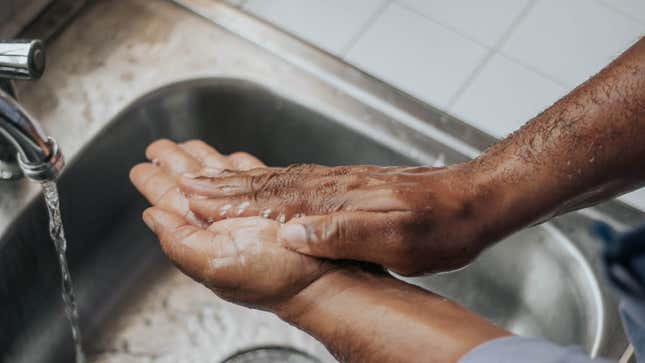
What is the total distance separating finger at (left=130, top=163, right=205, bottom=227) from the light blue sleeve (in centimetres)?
35

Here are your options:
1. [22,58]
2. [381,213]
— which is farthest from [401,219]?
[22,58]

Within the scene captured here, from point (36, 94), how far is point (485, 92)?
1.90 ft

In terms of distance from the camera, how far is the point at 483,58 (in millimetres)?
1027

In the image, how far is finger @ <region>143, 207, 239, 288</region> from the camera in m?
0.70

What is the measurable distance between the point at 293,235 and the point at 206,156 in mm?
250

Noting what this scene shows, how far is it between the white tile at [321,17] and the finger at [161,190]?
1.00 feet

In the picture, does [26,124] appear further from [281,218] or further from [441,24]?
[441,24]

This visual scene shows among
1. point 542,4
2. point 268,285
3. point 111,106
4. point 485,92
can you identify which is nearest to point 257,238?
point 268,285

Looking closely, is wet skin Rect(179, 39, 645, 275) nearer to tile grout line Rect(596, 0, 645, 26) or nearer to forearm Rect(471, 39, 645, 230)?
forearm Rect(471, 39, 645, 230)

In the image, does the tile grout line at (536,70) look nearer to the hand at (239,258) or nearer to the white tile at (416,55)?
the white tile at (416,55)

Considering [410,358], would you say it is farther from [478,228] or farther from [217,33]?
[217,33]

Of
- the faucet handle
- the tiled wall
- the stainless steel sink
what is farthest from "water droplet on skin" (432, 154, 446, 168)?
the faucet handle

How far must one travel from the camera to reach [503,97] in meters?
1.00

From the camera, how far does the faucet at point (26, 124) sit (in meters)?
0.62
